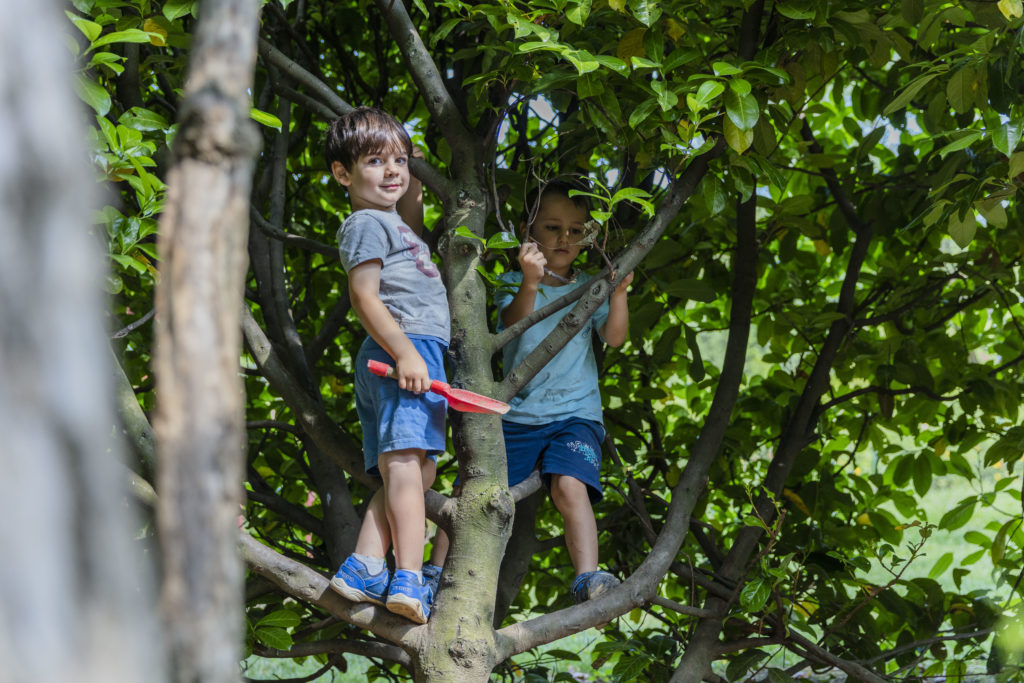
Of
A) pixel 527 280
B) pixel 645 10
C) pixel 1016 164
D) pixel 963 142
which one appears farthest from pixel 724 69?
pixel 527 280

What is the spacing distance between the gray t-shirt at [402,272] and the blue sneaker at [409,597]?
51 cm

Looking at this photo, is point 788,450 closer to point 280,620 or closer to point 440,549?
point 440,549

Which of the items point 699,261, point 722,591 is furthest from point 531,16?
point 722,591

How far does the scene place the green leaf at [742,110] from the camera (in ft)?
5.62

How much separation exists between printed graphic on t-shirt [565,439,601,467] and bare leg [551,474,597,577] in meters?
0.07

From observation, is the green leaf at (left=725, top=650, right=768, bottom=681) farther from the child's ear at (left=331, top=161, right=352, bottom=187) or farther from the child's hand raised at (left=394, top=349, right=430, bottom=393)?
the child's ear at (left=331, top=161, right=352, bottom=187)

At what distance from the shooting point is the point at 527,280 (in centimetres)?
215

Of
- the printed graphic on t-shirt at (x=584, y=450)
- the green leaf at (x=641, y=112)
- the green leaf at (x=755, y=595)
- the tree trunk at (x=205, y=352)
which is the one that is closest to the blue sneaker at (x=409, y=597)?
the printed graphic on t-shirt at (x=584, y=450)

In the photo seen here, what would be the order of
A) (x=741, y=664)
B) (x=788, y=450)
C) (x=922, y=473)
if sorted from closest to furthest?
(x=741, y=664), (x=788, y=450), (x=922, y=473)

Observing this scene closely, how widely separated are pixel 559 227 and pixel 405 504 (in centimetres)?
90

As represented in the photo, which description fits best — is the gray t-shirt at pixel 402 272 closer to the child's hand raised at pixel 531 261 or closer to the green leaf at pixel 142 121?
the child's hand raised at pixel 531 261

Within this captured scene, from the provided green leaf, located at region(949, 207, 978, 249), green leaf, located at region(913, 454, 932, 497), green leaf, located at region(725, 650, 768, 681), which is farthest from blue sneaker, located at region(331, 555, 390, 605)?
green leaf, located at region(913, 454, 932, 497)

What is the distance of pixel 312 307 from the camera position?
3096mm

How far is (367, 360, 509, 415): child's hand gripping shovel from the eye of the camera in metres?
1.80
